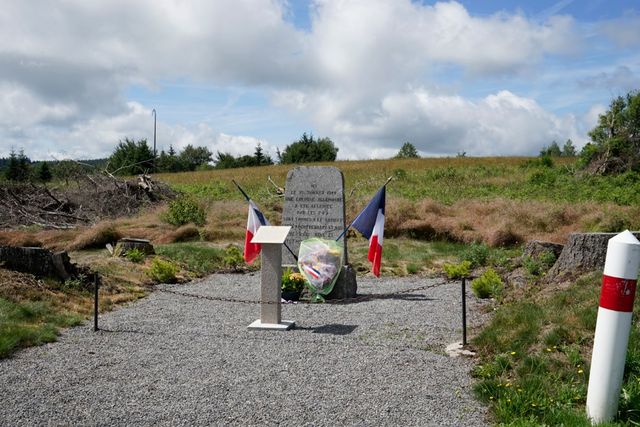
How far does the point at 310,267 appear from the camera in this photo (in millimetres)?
10562

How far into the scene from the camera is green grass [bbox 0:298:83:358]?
698 centimetres

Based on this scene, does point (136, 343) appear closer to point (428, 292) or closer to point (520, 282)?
point (428, 292)

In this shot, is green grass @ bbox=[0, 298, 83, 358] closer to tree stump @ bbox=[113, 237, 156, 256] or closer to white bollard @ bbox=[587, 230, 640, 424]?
tree stump @ bbox=[113, 237, 156, 256]

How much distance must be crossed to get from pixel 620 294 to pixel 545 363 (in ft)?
4.29

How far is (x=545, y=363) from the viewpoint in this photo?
18.2ft

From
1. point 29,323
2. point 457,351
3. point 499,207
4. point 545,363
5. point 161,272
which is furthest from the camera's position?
point 499,207

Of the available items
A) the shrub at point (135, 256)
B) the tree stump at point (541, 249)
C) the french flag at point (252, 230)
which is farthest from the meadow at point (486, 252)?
the french flag at point (252, 230)

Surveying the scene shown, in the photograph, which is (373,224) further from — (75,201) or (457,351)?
(75,201)

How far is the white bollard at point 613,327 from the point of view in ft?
14.8

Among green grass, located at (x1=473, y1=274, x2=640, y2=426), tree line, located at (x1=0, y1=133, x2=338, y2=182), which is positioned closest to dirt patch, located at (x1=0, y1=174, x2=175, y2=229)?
tree line, located at (x1=0, y1=133, x2=338, y2=182)

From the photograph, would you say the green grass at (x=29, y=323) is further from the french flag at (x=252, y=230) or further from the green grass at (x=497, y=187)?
the green grass at (x=497, y=187)

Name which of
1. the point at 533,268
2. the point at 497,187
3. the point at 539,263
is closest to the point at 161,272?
the point at 533,268

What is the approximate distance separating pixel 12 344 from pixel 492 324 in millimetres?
5299

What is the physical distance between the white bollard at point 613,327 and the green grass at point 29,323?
572cm
